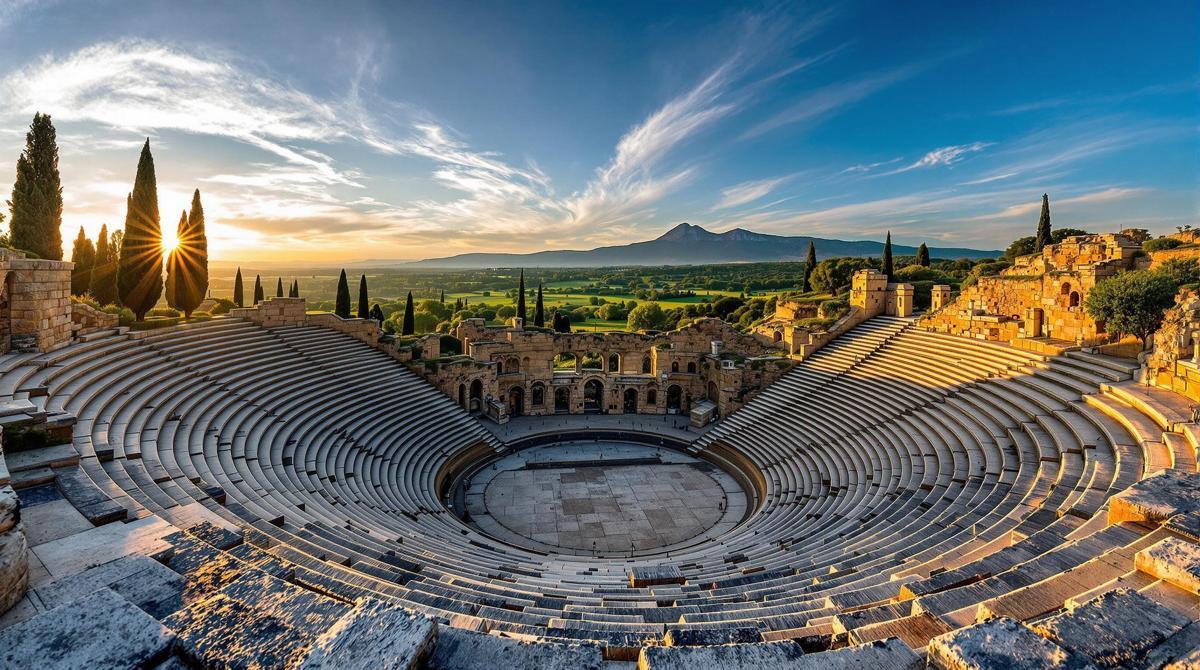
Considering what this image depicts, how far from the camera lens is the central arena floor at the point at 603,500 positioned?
1750 cm

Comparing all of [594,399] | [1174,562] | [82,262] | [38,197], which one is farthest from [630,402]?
[82,262]

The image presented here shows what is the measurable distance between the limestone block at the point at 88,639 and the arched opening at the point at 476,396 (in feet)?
80.6

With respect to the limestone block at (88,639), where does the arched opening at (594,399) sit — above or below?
below

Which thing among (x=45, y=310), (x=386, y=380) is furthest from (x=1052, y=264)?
(x=45, y=310)

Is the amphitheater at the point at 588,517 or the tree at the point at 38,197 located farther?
the tree at the point at 38,197

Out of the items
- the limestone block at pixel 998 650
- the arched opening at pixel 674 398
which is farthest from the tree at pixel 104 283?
the limestone block at pixel 998 650

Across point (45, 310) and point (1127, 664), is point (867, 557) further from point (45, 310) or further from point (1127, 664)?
point (45, 310)

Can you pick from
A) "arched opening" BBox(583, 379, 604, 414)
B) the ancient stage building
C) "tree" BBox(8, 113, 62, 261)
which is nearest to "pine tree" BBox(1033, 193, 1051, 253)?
the ancient stage building

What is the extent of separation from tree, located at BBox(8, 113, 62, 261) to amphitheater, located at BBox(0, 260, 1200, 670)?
8419 mm

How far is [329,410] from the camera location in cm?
1906

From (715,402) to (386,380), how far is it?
18.1 metres

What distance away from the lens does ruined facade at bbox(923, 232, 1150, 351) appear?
1898 cm

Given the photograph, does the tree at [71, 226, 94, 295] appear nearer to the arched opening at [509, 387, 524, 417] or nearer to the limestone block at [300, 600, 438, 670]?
the arched opening at [509, 387, 524, 417]

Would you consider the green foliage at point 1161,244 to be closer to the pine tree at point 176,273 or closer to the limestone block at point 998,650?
the limestone block at point 998,650
